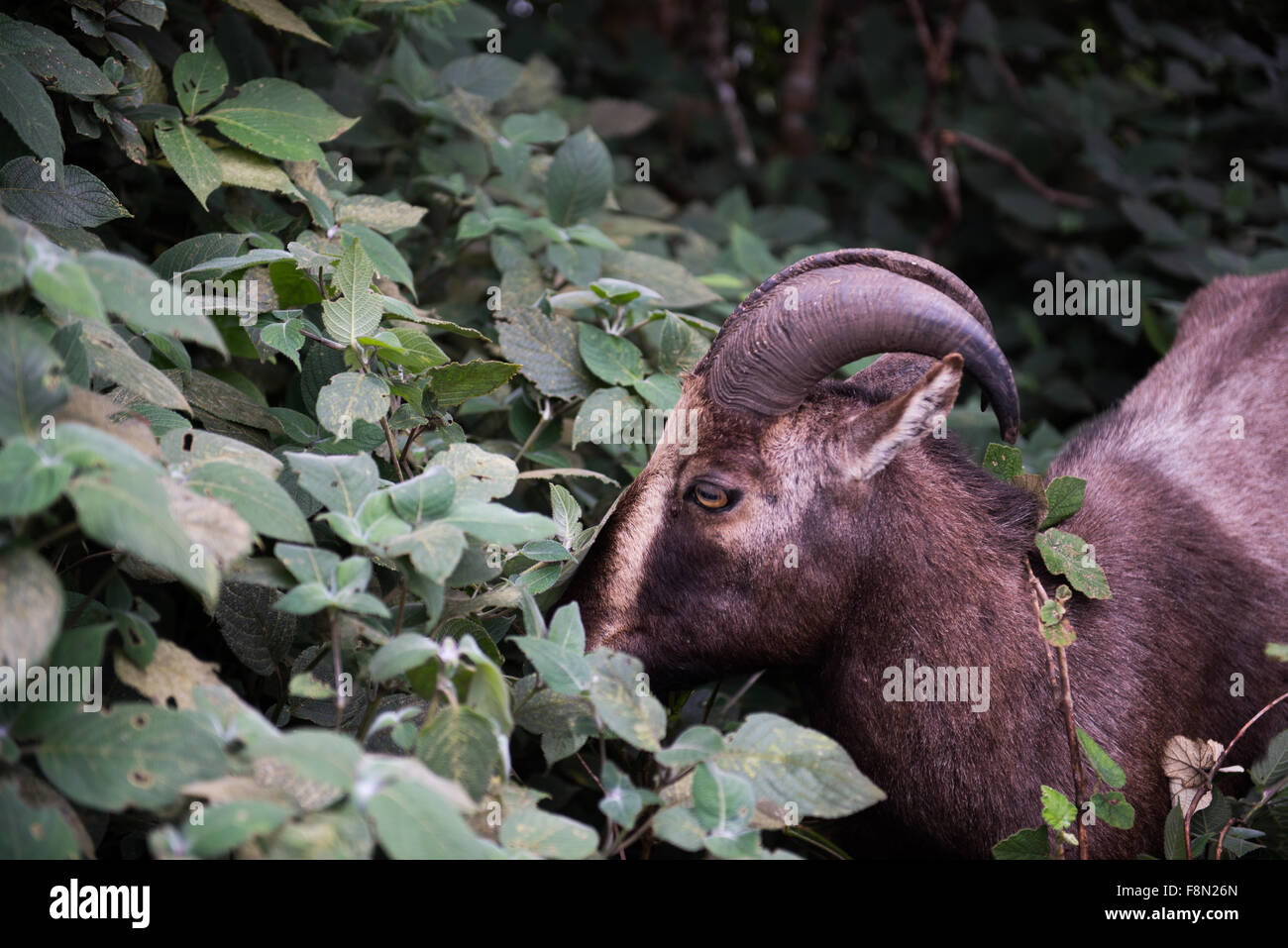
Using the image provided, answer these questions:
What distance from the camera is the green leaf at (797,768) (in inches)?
102

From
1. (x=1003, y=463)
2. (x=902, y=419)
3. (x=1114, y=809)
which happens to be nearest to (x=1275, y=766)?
(x=1114, y=809)

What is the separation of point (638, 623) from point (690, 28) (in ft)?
23.7

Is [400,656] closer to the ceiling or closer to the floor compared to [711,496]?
closer to the floor

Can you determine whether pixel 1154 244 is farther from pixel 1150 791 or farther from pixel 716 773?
pixel 716 773

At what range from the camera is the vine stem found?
3187 millimetres

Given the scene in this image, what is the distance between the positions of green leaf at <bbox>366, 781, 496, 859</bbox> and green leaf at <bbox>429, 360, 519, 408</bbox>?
1658 millimetres

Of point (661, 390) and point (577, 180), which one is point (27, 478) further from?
point (577, 180)

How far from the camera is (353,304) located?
3.37 metres

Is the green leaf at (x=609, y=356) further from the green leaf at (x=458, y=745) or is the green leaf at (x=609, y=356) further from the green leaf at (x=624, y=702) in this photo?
the green leaf at (x=458, y=745)

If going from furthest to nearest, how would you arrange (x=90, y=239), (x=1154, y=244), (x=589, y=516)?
(x=1154, y=244) < (x=589, y=516) < (x=90, y=239)

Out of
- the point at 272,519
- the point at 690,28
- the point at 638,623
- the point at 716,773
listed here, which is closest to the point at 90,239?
the point at 272,519

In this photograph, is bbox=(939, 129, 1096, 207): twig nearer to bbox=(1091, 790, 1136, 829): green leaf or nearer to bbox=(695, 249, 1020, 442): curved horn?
bbox=(695, 249, 1020, 442): curved horn

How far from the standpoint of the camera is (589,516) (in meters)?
4.13

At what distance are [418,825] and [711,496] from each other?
1.67 m
